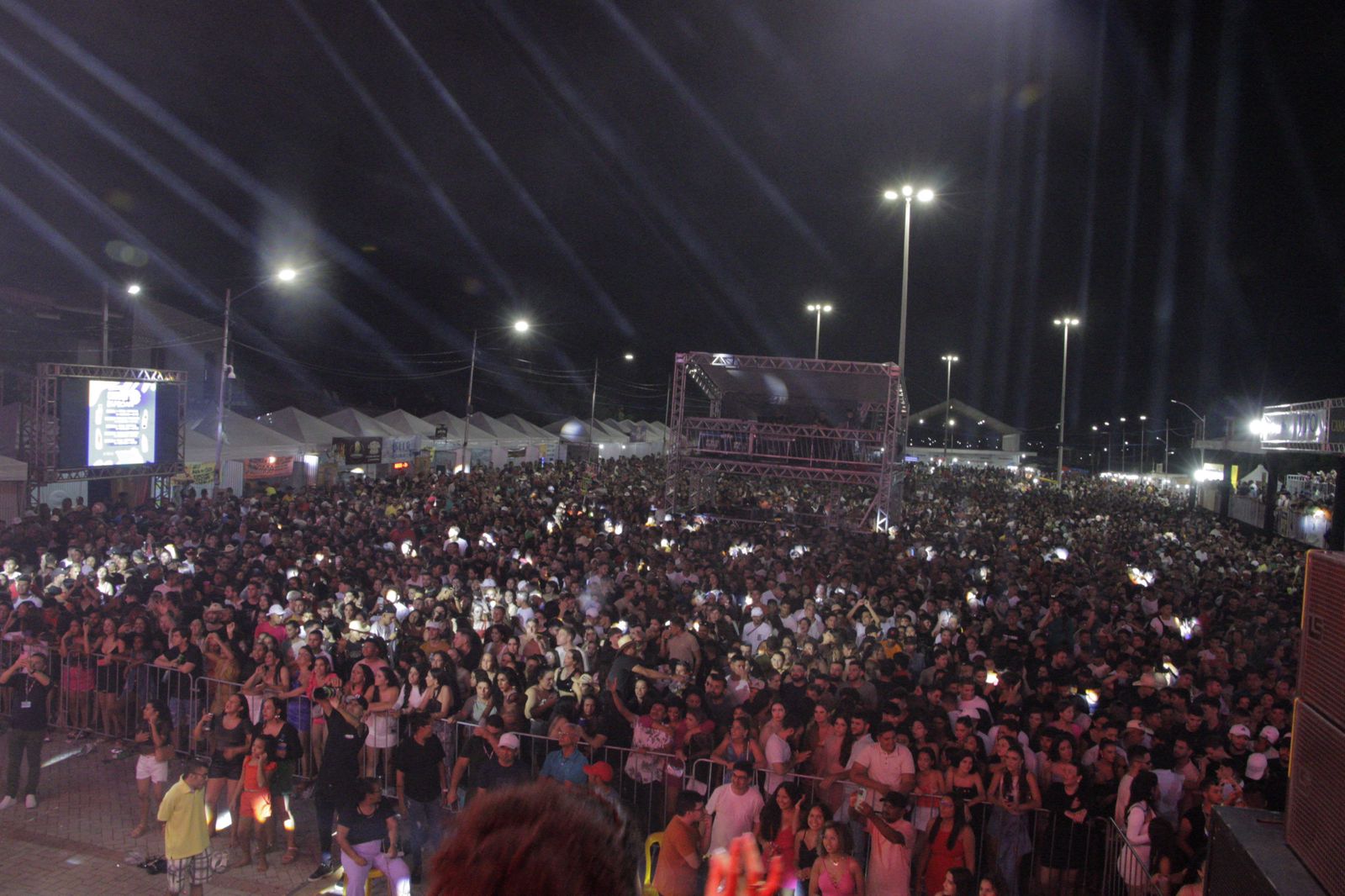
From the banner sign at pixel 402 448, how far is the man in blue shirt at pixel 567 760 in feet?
69.6

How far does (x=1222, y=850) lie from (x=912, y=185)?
59.2 feet

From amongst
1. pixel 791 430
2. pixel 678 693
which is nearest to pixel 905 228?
A: pixel 791 430

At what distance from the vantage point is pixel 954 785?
514 centimetres

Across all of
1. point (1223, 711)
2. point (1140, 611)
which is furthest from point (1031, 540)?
point (1223, 711)

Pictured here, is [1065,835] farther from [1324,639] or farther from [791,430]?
[791,430]

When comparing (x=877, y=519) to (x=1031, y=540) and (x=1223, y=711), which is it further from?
(x=1223, y=711)

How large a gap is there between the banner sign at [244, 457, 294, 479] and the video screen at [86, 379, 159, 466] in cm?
339

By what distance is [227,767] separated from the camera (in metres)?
5.48

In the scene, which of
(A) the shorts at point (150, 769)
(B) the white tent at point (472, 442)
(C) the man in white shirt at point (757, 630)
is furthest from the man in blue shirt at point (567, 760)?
Result: (B) the white tent at point (472, 442)

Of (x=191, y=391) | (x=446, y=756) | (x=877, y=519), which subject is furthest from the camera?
(x=191, y=391)

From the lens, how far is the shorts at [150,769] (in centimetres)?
567

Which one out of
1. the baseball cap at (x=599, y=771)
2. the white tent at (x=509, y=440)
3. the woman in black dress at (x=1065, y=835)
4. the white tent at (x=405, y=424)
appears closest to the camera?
the woman in black dress at (x=1065, y=835)

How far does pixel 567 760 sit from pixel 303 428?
18683 mm

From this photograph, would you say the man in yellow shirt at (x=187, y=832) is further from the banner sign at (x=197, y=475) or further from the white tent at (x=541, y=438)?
the white tent at (x=541, y=438)
